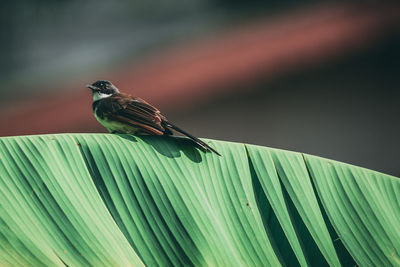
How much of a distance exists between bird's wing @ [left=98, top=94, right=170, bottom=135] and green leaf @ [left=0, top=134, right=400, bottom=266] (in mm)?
176

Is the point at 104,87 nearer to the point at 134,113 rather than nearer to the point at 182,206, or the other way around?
the point at 134,113

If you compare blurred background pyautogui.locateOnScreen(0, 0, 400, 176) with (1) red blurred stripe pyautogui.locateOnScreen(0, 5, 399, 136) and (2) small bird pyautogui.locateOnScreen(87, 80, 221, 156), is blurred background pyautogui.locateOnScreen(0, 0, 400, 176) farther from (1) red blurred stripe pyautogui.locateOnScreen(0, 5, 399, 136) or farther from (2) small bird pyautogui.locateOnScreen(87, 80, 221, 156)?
(2) small bird pyautogui.locateOnScreen(87, 80, 221, 156)

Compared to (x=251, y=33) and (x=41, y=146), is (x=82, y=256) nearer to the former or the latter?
(x=41, y=146)

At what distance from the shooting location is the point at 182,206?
91.0 inches

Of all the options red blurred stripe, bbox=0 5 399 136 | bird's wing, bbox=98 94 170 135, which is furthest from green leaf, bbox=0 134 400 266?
red blurred stripe, bbox=0 5 399 136

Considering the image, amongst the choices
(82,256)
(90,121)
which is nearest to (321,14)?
(90,121)

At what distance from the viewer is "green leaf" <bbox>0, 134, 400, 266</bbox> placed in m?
2.01

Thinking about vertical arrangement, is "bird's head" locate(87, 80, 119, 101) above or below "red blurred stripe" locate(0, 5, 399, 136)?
below

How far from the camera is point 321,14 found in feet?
16.9

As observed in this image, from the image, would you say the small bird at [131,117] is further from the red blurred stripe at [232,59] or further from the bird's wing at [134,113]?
the red blurred stripe at [232,59]

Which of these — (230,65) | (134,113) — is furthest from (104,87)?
(230,65)

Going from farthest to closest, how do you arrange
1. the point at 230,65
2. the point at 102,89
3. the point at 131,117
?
the point at 230,65 < the point at 102,89 < the point at 131,117

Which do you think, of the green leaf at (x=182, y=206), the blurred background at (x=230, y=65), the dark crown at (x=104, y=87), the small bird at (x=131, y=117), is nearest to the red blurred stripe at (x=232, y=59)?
the blurred background at (x=230, y=65)

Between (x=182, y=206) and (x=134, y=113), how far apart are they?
1.06 m
